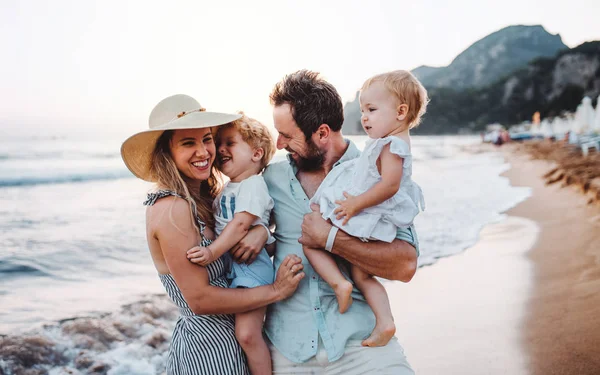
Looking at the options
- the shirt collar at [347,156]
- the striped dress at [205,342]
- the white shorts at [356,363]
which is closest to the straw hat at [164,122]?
the striped dress at [205,342]

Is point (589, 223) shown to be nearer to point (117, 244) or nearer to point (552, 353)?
point (552, 353)

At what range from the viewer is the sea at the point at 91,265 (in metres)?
4.49

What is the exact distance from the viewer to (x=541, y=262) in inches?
258

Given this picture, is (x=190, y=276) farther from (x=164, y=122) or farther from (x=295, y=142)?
(x=295, y=142)

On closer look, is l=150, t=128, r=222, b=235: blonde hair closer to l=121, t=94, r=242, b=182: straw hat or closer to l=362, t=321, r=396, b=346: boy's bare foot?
l=121, t=94, r=242, b=182: straw hat

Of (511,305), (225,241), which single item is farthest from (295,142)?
(511,305)

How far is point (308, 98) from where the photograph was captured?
260cm

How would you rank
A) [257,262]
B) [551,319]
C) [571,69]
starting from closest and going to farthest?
[257,262] < [551,319] < [571,69]

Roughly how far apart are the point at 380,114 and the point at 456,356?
8.18 feet

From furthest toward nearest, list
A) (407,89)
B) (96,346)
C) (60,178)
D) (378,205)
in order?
(60,178) < (96,346) < (407,89) < (378,205)

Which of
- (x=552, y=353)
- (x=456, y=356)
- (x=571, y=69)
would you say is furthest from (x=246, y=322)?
(x=571, y=69)

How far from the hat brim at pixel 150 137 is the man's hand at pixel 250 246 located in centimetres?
54

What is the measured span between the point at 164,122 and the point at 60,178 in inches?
600

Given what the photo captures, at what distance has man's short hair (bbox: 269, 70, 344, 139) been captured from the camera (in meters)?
2.60
